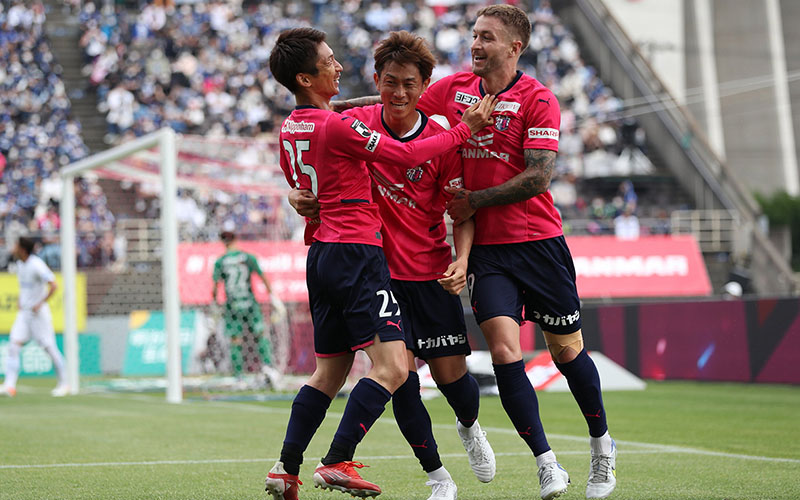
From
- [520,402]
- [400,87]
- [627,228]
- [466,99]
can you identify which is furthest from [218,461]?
[627,228]

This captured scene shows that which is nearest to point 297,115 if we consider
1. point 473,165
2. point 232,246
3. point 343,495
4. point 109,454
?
point 473,165

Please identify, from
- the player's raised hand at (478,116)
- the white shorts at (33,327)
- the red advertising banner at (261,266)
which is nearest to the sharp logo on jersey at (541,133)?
the player's raised hand at (478,116)

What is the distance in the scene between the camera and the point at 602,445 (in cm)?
528

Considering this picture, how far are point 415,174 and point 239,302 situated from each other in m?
10.3

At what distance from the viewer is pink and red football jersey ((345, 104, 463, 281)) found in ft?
16.8

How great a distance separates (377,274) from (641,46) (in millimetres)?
32221

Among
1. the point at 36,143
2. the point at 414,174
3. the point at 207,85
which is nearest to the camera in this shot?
the point at 414,174

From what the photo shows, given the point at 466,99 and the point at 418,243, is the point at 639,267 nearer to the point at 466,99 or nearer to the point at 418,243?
the point at 466,99

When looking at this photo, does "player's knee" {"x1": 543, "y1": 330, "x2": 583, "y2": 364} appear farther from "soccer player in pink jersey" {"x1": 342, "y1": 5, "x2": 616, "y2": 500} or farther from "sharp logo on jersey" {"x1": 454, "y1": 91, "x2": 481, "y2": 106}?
"sharp logo on jersey" {"x1": 454, "y1": 91, "x2": 481, "y2": 106}

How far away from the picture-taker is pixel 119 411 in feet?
37.7

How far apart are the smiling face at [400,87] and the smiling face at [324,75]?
0.22m

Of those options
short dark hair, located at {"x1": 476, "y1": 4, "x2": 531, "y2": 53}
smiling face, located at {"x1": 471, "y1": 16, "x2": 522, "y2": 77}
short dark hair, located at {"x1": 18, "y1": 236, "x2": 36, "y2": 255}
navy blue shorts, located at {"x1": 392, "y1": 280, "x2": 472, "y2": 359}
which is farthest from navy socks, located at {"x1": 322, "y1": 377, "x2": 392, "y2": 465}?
short dark hair, located at {"x1": 18, "y1": 236, "x2": 36, "y2": 255}

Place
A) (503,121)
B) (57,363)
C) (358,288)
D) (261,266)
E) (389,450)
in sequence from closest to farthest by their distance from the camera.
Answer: (358,288) → (503,121) → (389,450) → (57,363) → (261,266)

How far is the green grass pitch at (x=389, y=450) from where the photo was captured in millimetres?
5484
